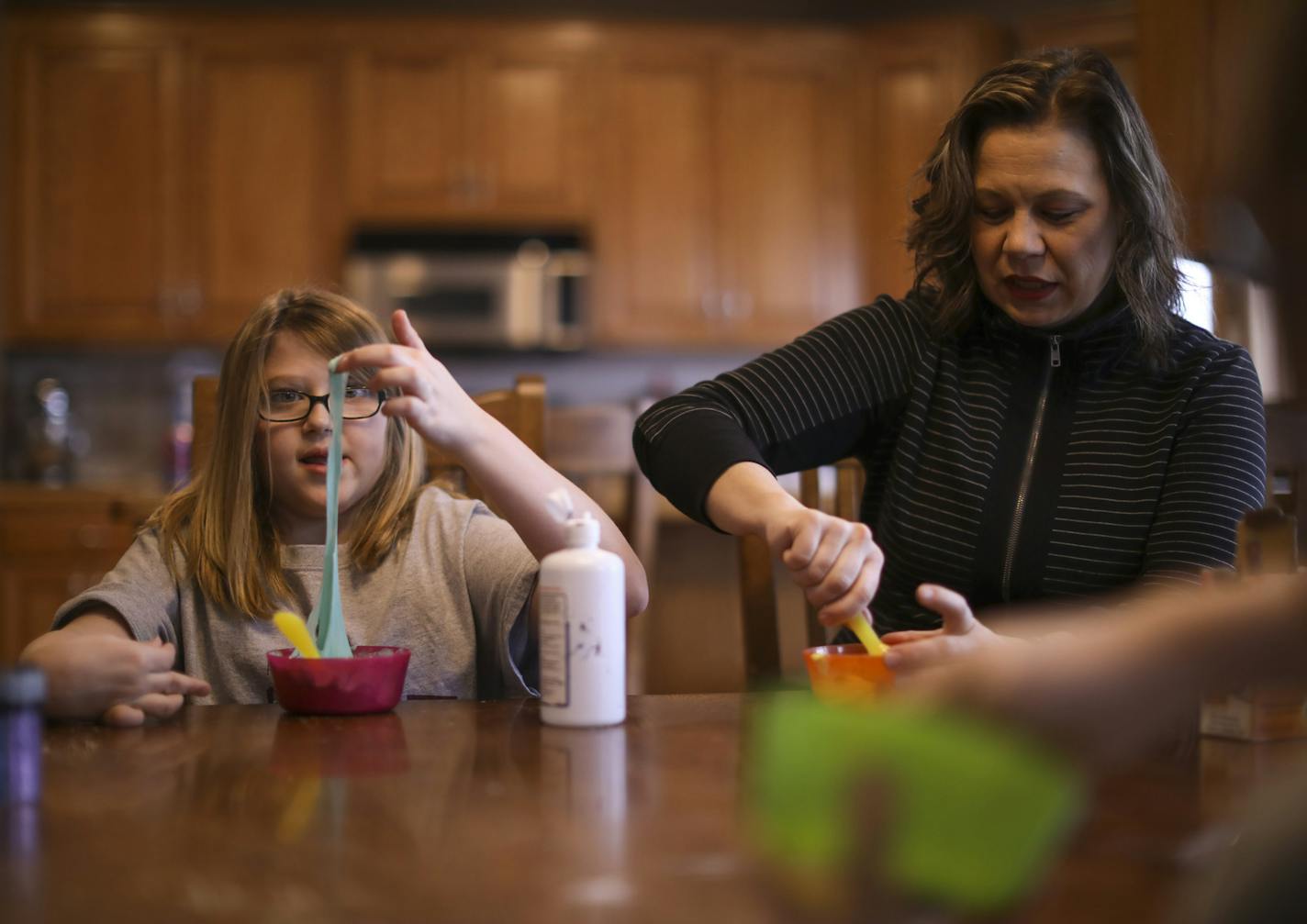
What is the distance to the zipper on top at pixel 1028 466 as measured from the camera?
1.29 m

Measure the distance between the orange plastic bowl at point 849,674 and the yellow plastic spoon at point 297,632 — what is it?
Result: 1.30ft

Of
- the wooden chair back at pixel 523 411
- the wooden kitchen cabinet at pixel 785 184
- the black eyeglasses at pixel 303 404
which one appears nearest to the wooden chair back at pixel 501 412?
the wooden chair back at pixel 523 411

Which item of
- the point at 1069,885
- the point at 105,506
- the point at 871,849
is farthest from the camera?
the point at 105,506

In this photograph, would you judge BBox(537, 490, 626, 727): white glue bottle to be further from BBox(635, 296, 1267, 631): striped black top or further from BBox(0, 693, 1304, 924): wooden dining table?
BBox(635, 296, 1267, 631): striped black top

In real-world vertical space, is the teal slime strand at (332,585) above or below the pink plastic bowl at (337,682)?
above

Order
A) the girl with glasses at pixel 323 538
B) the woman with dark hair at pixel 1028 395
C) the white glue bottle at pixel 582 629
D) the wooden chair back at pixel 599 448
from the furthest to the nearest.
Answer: the wooden chair back at pixel 599 448 → the woman with dark hair at pixel 1028 395 → the girl with glasses at pixel 323 538 → the white glue bottle at pixel 582 629

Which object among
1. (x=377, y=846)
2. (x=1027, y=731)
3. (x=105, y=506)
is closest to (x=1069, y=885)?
(x=1027, y=731)

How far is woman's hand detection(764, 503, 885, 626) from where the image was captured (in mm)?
927

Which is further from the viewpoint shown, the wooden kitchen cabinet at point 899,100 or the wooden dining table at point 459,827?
the wooden kitchen cabinet at point 899,100

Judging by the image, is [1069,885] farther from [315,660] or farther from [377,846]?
[315,660]

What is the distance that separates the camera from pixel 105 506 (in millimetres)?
3443

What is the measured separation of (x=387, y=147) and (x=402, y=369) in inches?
129

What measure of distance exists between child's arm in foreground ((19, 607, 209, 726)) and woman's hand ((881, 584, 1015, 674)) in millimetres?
559

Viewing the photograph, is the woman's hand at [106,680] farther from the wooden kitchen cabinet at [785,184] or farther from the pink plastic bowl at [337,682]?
the wooden kitchen cabinet at [785,184]
